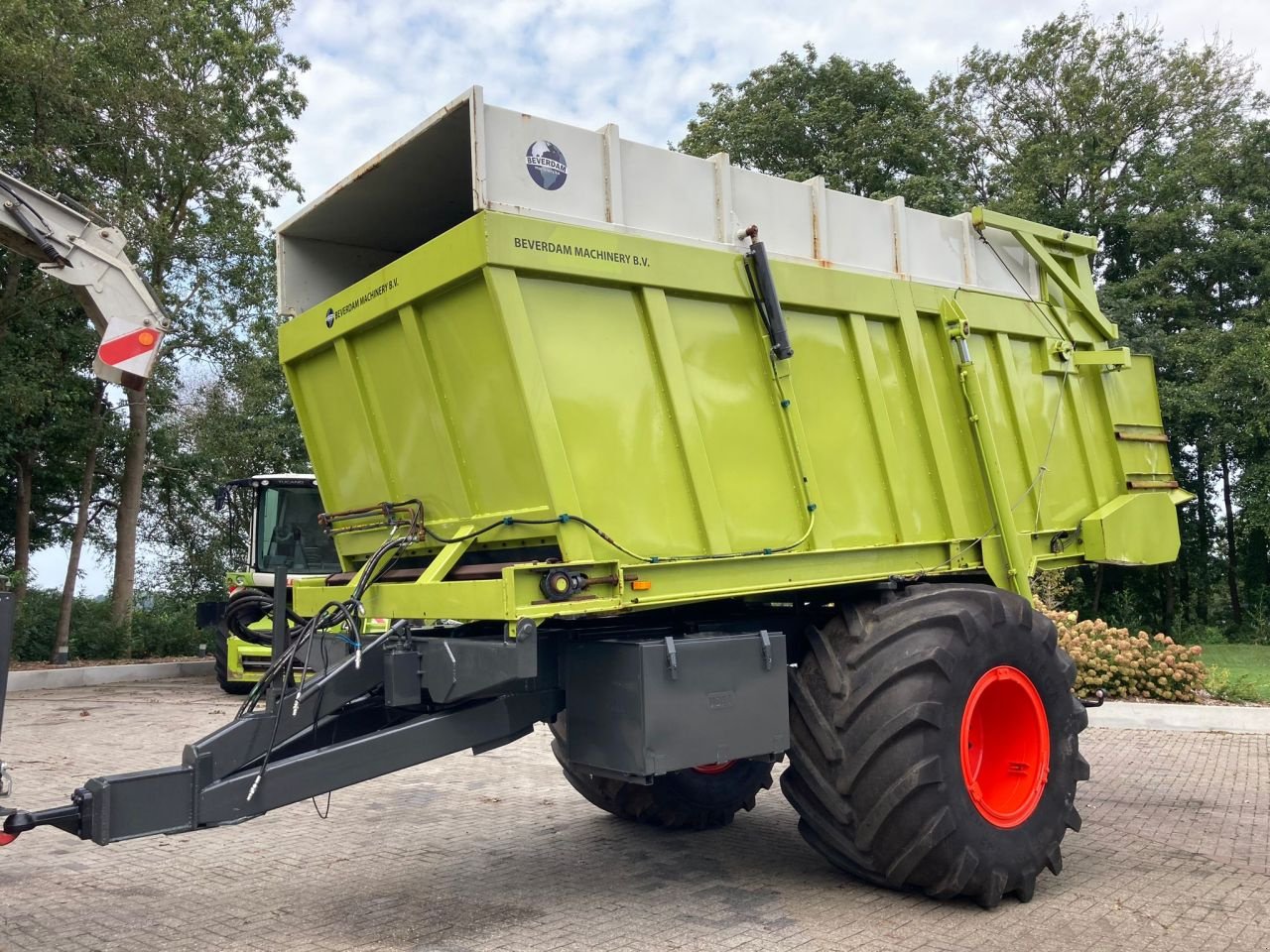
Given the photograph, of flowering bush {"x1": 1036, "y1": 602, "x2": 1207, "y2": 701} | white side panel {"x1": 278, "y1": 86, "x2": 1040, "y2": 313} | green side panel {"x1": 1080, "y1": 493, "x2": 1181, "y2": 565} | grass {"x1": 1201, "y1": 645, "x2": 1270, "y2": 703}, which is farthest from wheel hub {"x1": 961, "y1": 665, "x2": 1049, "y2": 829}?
grass {"x1": 1201, "y1": 645, "x2": 1270, "y2": 703}

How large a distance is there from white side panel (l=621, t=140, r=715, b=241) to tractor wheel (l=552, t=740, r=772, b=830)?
10.3 ft

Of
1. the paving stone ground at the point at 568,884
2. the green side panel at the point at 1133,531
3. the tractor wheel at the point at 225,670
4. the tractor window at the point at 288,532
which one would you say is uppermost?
the tractor window at the point at 288,532

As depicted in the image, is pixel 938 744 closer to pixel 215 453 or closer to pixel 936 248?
→ pixel 936 248

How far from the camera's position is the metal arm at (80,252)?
7.10 metres

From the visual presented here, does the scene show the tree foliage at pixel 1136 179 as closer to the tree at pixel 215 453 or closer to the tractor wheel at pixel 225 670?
the tree at pixel 215 453

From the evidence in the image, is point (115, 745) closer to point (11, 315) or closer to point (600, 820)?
point (600, 820)

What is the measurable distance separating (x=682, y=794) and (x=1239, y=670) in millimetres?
12542

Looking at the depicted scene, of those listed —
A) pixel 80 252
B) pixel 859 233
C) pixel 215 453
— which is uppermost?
pixel 215 453

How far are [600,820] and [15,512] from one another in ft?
58.3

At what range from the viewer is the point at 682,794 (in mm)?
6078

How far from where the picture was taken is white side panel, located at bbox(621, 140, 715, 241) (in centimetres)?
457

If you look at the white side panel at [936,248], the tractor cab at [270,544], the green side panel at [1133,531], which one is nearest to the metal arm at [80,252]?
the white side panel at [936,248]

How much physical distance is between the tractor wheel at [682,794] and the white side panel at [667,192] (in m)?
3.14

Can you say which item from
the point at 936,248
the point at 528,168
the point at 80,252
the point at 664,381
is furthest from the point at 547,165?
the point at 80,252
